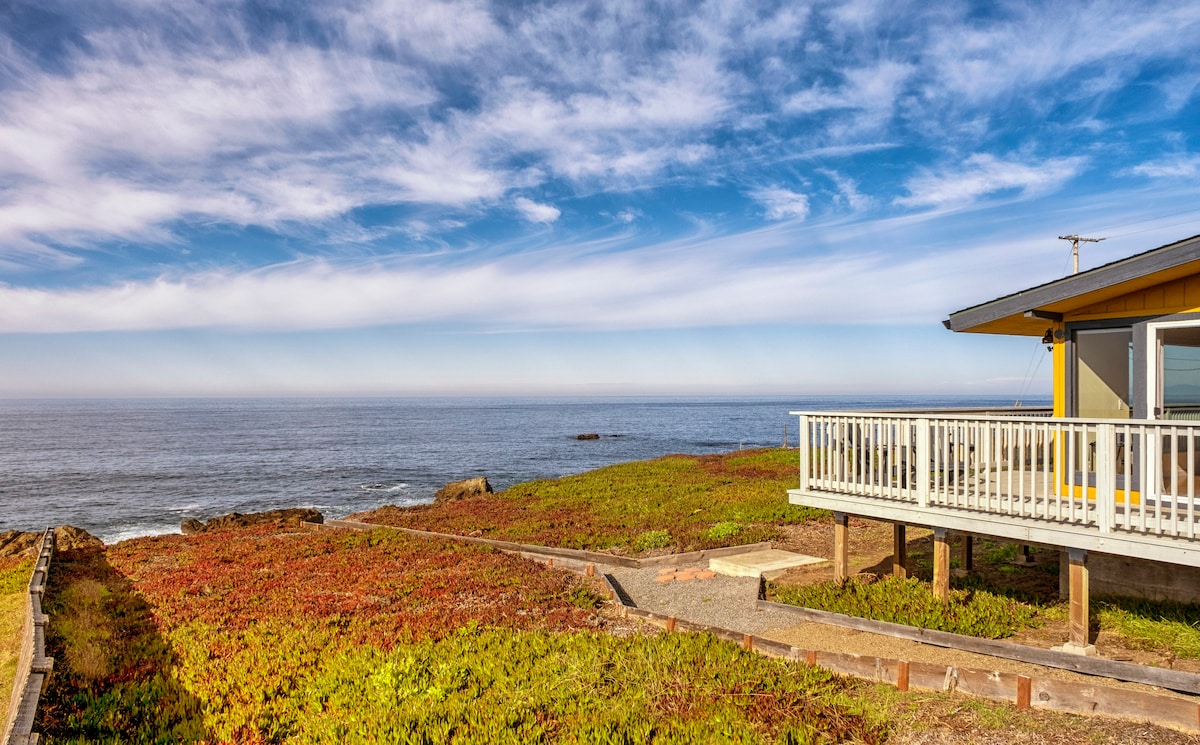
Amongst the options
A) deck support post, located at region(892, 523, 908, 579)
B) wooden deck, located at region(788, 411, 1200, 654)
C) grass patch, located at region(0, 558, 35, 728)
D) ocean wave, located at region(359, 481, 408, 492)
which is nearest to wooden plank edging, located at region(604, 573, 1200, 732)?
wooden deck, located at region(788, 411, 1200, 654)

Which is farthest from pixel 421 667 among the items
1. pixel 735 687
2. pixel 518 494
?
pixel 518 494

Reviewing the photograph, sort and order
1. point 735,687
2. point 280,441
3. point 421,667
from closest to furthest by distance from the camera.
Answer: point 735,687, point 421,667, point 280,441

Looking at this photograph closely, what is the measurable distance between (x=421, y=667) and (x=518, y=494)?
19.1m

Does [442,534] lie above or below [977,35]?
below

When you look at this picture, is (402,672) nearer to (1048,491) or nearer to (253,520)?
(1048,491)

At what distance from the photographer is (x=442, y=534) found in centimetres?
1847

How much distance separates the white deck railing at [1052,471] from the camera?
25.8 ft

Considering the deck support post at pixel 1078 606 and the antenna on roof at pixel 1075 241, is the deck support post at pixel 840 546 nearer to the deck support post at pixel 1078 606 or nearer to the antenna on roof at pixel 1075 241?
the deck support post at pixel 1078 606

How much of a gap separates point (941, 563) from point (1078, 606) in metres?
1.94

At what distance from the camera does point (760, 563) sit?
45.1 feet

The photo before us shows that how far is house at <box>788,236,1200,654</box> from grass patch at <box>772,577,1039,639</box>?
45cm

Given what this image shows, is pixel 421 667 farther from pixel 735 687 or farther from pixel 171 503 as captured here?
pixel 171 503

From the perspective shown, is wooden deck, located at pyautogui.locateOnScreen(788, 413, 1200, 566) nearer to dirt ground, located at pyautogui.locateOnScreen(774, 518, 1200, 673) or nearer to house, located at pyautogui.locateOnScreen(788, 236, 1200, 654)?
house, located at pyautogui.locateOnScreen(788, 236, 1200, 654)

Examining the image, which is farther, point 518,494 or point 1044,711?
point 518,494
